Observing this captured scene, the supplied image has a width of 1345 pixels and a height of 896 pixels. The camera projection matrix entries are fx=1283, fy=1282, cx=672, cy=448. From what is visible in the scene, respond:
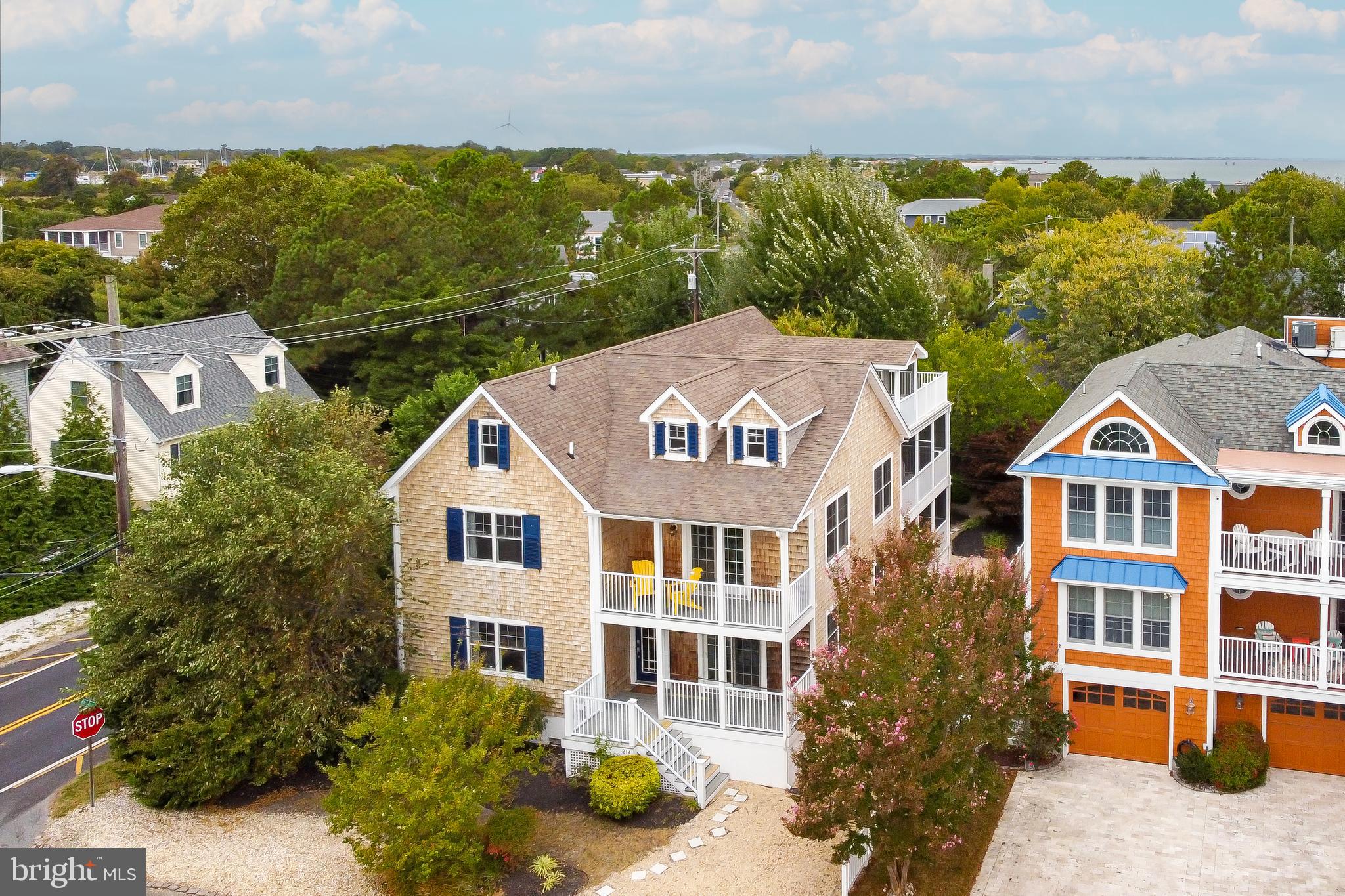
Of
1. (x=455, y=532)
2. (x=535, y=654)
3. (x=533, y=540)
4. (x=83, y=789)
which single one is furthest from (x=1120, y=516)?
(x=83, y=789)

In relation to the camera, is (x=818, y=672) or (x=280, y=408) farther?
(x=280, y=408)

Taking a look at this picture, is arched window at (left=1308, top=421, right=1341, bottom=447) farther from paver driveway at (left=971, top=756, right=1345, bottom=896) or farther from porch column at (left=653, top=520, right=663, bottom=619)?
porch column at (left=653, top=520, right=663, bottom=619)

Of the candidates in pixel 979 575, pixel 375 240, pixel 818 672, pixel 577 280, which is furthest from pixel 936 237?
pixel 818 672

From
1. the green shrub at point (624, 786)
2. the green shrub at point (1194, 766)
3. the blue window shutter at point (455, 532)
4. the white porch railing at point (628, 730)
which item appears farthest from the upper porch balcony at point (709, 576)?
the green shrub at point (1194, 766)

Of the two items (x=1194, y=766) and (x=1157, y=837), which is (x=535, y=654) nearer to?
(x=1157, y=837)

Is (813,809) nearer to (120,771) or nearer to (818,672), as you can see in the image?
(818,672)
